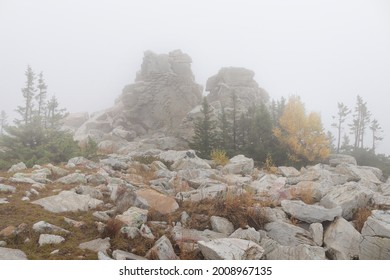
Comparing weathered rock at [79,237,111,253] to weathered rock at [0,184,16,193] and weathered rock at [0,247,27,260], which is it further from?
weathered rock at [0,184,16,193]

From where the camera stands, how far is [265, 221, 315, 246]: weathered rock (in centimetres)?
678

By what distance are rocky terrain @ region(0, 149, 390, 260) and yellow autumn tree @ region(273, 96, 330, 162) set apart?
80.0 feet

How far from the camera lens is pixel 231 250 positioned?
5.48 meters

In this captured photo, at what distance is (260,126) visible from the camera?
119ft

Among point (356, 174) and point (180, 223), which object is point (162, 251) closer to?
point (180, 223)

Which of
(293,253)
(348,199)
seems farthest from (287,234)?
(348,199)

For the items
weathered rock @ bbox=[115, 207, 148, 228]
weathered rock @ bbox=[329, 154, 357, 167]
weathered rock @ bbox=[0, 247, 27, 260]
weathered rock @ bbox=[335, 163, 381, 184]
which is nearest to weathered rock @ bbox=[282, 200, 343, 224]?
weathered rock @ bbox=[115, 207, 148, 228]

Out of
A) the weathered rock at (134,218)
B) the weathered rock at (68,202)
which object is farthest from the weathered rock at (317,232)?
the weathered rock at (68,202)

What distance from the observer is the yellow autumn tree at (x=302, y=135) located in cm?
3319

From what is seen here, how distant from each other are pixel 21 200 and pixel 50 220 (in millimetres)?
1727

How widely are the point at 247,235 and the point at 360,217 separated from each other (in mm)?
3699

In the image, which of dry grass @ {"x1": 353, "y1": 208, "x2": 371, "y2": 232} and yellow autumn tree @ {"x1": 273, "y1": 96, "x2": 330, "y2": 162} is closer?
dry grass @ {"x1": 353, "y1": 208, "x2": 371, "y2": 232}
